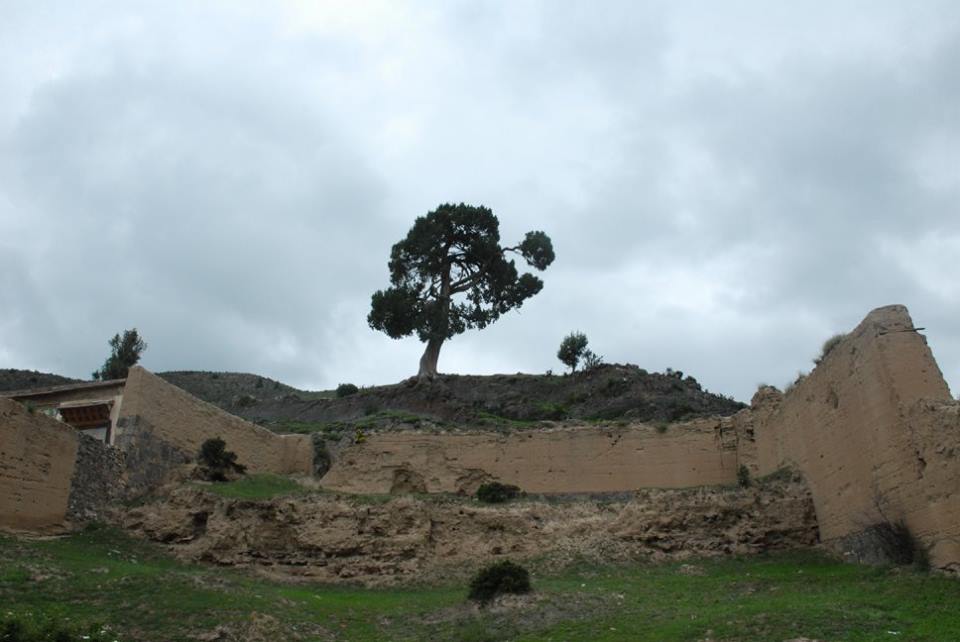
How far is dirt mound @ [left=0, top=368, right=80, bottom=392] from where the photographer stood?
5275 cm

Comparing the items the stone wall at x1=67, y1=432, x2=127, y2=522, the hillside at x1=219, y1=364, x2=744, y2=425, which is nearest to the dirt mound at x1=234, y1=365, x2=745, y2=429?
the hillside at x1=219, y1=364, x2=744, y2=425

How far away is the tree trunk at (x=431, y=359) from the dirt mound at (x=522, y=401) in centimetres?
75

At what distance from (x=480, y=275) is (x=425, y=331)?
4.85m

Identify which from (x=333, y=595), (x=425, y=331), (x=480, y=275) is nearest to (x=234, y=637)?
(x=333, y=595)

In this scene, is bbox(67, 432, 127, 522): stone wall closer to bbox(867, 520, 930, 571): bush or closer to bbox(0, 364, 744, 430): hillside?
bbox(0, 364, 744, 430): hillside

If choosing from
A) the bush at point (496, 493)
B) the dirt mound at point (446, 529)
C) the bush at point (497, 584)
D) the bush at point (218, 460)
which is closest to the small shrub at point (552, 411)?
the bush at point (496, 493)

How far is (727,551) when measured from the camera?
20703mm

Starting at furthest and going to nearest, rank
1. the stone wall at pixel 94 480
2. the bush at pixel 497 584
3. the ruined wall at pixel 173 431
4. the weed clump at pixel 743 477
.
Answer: the ruined wall at pixel 173 431 → the weed clump at pixel 743 477 → the stone wall at pixel 94 480 → the bush at pixel 497 584

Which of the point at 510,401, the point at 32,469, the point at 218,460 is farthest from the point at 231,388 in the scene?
the point at 32,469

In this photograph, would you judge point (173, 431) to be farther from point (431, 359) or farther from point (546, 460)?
point (431, 359)

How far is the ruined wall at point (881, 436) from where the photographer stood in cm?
1527

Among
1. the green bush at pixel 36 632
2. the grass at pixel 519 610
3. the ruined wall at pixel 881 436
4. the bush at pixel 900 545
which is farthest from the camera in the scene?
the bush at pixel 900 545

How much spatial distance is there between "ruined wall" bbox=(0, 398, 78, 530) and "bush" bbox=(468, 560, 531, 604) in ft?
35.4

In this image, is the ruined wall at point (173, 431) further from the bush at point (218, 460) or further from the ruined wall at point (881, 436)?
the ruined wall at point (881, 436)
